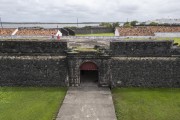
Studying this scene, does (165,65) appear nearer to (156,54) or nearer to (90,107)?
(156,54)

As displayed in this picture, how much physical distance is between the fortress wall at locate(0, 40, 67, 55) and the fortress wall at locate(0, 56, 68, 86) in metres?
0.50

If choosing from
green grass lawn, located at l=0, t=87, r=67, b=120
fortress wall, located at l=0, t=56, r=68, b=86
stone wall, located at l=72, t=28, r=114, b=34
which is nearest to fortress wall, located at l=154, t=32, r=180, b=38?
stone wall, located at l=72, t=28, r=114, b=34

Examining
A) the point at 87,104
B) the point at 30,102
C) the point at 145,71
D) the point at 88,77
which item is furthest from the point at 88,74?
the point at 30,102

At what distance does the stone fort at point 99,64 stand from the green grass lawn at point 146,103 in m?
1.15

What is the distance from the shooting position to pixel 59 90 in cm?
2192

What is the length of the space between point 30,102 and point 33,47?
5.35 metres

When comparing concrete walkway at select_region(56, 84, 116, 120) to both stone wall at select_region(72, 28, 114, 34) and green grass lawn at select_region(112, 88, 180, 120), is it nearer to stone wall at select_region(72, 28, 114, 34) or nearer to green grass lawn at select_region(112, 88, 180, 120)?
green grass lawn at select_region(112, 88, 180, 120)

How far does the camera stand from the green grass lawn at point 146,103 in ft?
56.2

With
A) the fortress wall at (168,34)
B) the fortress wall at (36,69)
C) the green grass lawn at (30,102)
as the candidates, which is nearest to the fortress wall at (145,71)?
the fortress wall at (36,69)

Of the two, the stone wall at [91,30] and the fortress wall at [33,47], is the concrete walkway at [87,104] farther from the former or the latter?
the stone wall at [91,30]

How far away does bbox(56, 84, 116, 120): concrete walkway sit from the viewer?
16984 mm

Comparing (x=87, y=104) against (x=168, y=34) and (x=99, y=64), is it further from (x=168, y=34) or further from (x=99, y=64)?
(x=168, y=34)

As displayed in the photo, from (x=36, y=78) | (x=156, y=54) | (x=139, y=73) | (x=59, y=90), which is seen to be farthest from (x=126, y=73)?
(x=36, y=78)

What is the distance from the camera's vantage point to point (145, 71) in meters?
22.7
